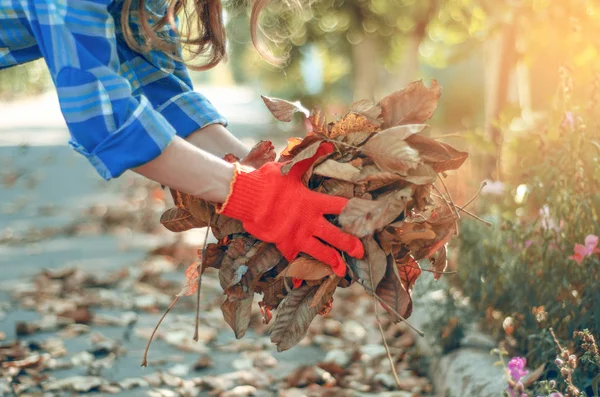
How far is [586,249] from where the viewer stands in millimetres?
2389

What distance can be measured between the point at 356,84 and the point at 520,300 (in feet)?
44.6

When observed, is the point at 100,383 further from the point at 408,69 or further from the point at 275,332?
the point at 408,69

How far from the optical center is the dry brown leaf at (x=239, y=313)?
6.10 ft

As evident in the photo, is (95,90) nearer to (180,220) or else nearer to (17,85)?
(180,220)

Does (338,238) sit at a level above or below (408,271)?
above

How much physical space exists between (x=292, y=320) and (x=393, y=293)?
0.27m

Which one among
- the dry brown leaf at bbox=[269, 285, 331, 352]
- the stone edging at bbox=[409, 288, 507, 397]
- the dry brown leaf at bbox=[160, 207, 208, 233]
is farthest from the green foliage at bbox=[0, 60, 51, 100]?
the dry brown leaf at bbox=[269, 285, 331, 352]

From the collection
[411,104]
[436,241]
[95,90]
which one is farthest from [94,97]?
[436,241]

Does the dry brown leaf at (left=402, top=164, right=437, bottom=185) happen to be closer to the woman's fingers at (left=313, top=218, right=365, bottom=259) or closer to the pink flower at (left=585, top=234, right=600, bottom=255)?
the woman's fingers at (left=313, top=218, right=365, bottom=259)

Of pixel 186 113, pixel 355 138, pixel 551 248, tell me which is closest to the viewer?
pixel 355 138

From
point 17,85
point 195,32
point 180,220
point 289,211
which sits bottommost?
point 17,85

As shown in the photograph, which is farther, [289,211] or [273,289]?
[273,289]

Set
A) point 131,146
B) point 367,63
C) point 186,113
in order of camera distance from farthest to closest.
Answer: point 367,63 < point 186,113 < point 131,146

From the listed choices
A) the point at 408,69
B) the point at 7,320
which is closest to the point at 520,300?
the point at 7,320
